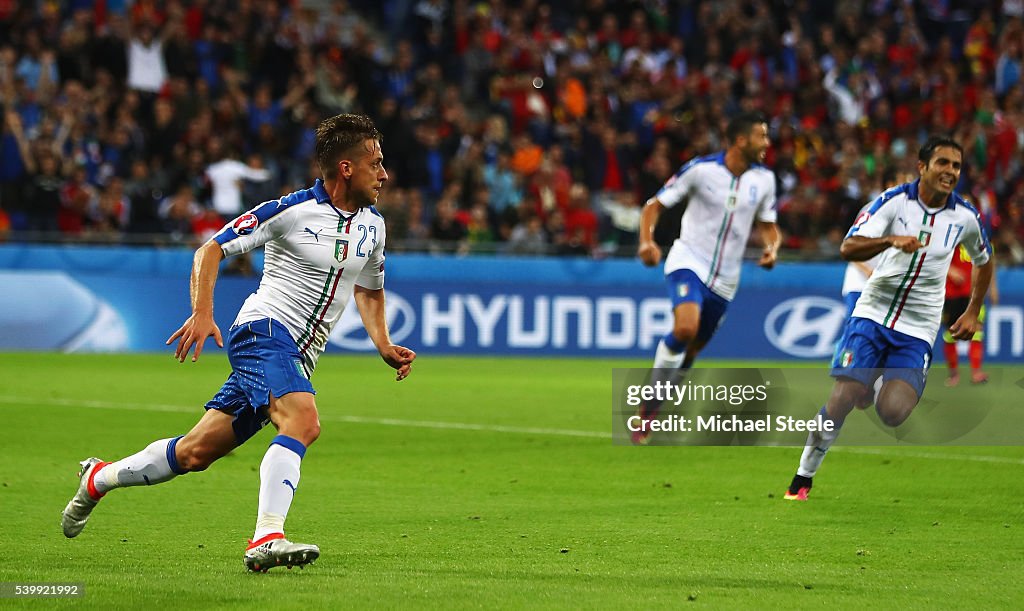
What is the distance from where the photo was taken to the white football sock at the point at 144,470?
699 centimetres

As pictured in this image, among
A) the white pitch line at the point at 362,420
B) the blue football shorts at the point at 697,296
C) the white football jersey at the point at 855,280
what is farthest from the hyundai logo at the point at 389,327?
the white football jersey at the point at 855,280

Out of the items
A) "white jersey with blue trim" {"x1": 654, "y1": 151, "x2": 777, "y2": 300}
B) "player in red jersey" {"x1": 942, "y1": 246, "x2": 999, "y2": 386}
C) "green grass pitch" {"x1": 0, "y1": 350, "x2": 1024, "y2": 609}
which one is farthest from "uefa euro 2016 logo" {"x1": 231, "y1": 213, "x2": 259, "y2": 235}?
"player in red jersey" {"x1": 942, "y1": 246, "x2": 999, "y2": 386}

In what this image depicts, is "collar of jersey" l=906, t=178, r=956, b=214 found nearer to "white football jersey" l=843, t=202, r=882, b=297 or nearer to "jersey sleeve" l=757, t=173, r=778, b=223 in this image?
"white football jersey" l=843, t=202, r=882, b=297

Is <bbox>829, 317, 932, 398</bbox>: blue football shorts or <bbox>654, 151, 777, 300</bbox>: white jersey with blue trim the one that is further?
<bbox>654, 151, 777, 300</bbox>: white jersey with blue trim

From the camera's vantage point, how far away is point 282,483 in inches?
257

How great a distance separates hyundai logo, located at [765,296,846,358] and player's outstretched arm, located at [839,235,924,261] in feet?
43.4

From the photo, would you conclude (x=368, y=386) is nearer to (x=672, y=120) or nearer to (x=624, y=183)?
(x=624, y=183)

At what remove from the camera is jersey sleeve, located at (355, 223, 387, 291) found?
23.9ft

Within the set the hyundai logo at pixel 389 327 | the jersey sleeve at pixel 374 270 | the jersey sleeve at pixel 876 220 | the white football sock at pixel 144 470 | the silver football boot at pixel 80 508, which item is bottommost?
the hyundai logo at pixel 389 327

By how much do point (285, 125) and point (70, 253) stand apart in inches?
158

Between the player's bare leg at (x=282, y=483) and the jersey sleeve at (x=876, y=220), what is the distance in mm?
3915

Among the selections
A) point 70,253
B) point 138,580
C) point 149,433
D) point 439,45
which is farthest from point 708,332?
point 439,45

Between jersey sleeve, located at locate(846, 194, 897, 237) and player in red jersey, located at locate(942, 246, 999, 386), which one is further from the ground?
jersey sleeve, located at locate(846, 194, 897, 237)

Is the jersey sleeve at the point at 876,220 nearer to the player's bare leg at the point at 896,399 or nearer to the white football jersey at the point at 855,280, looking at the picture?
the player's bare leg at the point at 896,399
